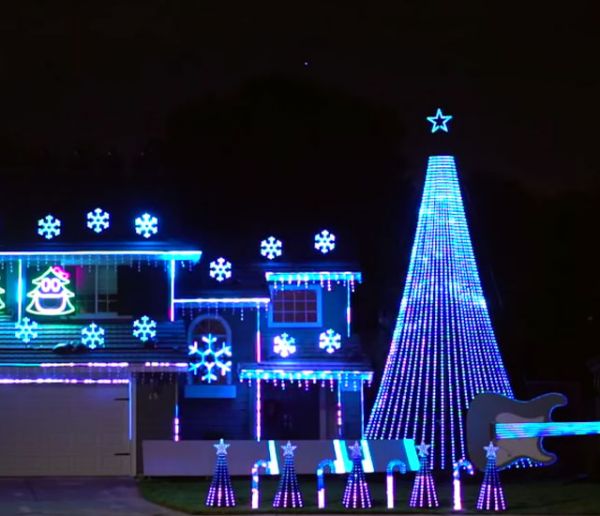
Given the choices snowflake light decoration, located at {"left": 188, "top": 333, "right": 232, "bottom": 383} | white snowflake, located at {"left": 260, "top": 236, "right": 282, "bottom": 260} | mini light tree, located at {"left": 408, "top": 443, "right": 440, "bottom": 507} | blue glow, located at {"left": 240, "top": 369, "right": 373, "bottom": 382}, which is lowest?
mini light tree, located at {"left": 408, "top": 443, "right": 440, "bottom": 507}

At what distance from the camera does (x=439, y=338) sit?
25516mm

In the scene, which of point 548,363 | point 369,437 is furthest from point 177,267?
point 548,363

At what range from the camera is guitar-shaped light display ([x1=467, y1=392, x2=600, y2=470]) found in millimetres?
22594

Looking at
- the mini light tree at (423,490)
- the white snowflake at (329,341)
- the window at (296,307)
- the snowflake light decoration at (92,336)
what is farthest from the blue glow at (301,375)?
the mini light tree at (423,490)

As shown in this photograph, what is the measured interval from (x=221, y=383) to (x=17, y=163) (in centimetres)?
973

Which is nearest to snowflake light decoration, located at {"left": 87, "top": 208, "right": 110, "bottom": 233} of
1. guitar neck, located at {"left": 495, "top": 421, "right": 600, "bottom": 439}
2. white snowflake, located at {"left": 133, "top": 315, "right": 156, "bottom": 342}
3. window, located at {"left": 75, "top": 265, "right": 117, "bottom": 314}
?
window, located at {"left": 75, "top": 265, "right": 117, "bottom": 314}

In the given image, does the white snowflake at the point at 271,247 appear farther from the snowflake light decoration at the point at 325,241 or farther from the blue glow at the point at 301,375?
the blue glow at the point at 301,375

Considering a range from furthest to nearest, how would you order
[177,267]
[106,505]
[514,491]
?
[177,267] → [514,491] → [106,505]

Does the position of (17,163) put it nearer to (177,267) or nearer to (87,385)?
(177,267)

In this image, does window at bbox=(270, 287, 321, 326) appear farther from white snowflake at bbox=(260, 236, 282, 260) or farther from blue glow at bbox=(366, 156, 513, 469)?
blue glow at bbox=(366, 156, 513, 469)

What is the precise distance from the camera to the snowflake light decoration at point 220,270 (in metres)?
28.3

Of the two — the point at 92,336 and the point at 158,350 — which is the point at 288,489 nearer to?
the point at 158,350

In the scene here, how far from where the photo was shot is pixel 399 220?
3966cm

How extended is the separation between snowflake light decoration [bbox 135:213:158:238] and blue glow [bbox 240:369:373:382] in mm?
3991
